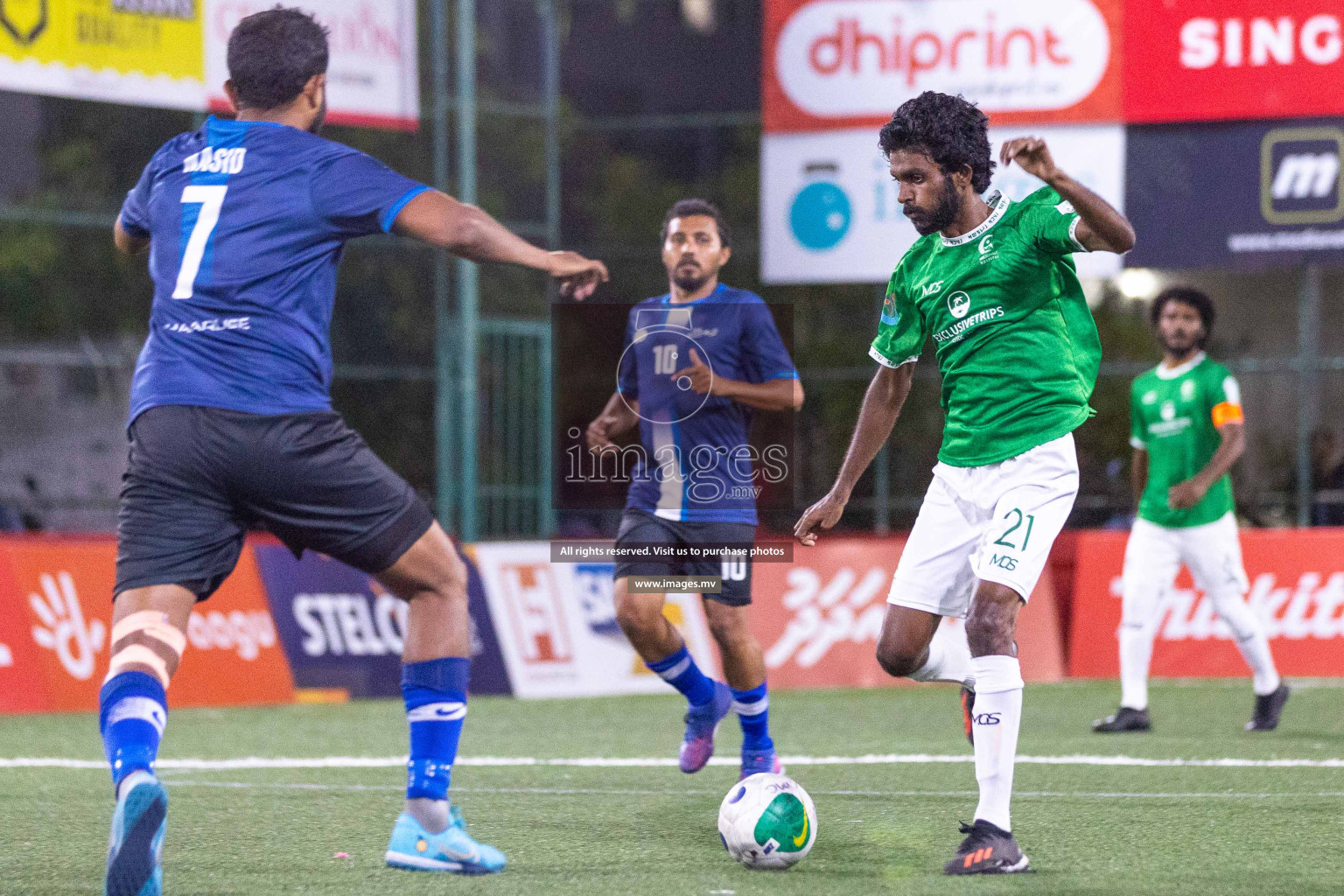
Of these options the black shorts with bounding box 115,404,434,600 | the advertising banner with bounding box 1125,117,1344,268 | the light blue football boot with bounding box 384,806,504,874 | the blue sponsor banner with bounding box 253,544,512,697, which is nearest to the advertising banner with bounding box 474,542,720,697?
the blue sponsor banner with bounding box 253,544,512,697

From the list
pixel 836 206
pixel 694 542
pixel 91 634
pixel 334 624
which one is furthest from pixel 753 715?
pixel 836 206

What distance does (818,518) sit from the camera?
5676 mm

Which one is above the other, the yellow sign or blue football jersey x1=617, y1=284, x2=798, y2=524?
the yellow sign

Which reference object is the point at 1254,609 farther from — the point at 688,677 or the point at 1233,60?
the point at 688,677

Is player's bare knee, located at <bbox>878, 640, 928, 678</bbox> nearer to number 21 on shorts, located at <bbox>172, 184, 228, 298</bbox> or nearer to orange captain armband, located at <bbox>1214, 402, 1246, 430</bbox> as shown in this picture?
number 21 on shorts, located at <bbox>172, 184, 228, 298</bbox>

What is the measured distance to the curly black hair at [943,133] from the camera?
17.3ft

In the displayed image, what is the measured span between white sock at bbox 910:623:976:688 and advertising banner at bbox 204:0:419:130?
10.5 meters

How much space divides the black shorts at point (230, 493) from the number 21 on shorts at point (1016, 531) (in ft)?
5.99

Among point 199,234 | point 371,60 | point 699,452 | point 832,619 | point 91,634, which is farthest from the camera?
point 371,60

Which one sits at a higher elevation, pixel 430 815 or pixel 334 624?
pixel 430 815

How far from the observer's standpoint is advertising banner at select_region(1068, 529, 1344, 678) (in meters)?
12.0

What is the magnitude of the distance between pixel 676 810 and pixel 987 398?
2.05m

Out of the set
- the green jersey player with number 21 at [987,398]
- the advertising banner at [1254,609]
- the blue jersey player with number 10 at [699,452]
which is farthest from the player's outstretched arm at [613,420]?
the advertising banner at [1254,609]

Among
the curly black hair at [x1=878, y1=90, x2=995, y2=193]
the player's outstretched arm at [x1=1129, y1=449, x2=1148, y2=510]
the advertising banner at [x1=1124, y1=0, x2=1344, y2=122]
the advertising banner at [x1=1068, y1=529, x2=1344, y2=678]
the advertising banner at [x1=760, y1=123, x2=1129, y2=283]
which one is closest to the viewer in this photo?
the curly black hair at [x1=878, y1=90, x2=995, y2=193]
